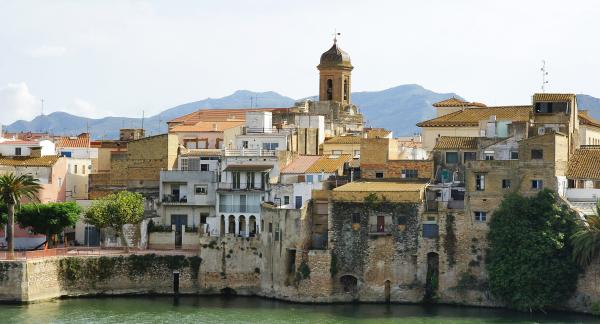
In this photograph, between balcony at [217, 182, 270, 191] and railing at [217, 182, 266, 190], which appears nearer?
balcony at [217, 182, 270, 191]

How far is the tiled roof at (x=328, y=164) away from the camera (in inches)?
2709

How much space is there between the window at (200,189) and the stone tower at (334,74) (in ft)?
78.6

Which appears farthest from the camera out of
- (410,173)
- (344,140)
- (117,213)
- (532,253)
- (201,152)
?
(344,140)

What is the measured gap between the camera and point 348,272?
62.3 metres

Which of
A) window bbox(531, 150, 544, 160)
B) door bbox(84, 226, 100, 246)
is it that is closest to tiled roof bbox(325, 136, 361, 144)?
door bbox(84, 226, 100, 246)

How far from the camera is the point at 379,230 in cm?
6231

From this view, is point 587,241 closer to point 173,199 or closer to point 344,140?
point 344,140

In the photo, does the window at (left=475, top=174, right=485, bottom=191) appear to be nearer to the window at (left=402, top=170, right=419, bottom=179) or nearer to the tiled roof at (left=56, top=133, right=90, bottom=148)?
the window at (left=402, top=170, right=419, bottom=179)

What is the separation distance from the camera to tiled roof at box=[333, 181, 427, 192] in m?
62.6

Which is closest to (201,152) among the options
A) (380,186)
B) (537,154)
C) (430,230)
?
(380,186)

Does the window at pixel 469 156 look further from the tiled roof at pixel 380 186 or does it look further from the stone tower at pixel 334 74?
the stone tower at pixel 334 74

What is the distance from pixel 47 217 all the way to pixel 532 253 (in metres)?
26.4

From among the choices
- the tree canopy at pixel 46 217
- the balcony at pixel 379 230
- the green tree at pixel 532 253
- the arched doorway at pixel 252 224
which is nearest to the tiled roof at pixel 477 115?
the green tree at pixel 532 253

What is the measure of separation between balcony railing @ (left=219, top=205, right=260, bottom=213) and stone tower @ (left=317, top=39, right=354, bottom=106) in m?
26.2
